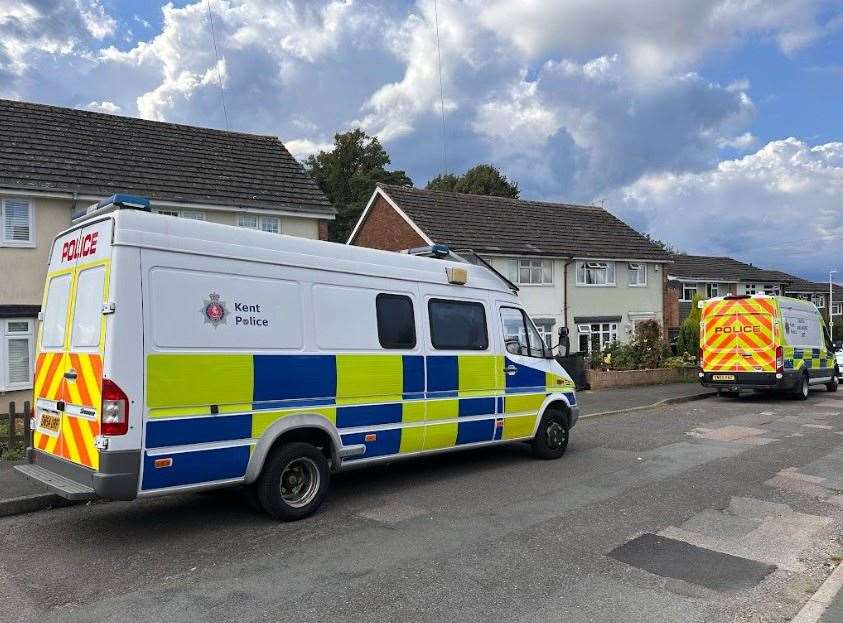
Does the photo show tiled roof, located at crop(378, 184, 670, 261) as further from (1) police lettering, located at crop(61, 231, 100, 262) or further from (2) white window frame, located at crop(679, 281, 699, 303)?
(1) police lettering, located at crop(61, 231, 100, 262)

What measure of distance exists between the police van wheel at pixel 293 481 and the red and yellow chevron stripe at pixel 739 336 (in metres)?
13.9

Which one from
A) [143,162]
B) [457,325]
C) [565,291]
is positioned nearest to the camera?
[457,325]

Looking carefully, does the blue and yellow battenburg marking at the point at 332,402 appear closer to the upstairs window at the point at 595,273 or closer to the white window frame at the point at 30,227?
the white window frame at the point at 30,227

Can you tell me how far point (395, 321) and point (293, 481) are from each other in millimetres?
1962

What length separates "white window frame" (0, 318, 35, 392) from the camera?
14.9 meters

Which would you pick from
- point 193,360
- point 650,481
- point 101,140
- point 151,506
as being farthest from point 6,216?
point 650,481

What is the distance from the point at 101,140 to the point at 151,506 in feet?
47.5

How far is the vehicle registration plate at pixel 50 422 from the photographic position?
5.85 m

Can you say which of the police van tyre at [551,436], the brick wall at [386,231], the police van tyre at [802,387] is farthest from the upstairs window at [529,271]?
the police van tyre at [551,436]

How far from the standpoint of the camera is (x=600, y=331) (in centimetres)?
2916

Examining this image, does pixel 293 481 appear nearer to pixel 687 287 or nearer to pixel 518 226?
→ pixel 518 226

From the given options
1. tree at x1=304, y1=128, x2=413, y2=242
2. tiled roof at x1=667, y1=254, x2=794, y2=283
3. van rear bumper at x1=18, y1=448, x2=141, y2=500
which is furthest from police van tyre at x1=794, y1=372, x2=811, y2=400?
tree at x1=304, y1=128, x2=413, y2=242

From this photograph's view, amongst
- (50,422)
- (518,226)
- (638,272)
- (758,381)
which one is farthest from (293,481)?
(638,272)

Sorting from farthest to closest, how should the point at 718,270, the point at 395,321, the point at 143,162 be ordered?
the point at 718,270 → the point at 143,162 → the point at 395,321
